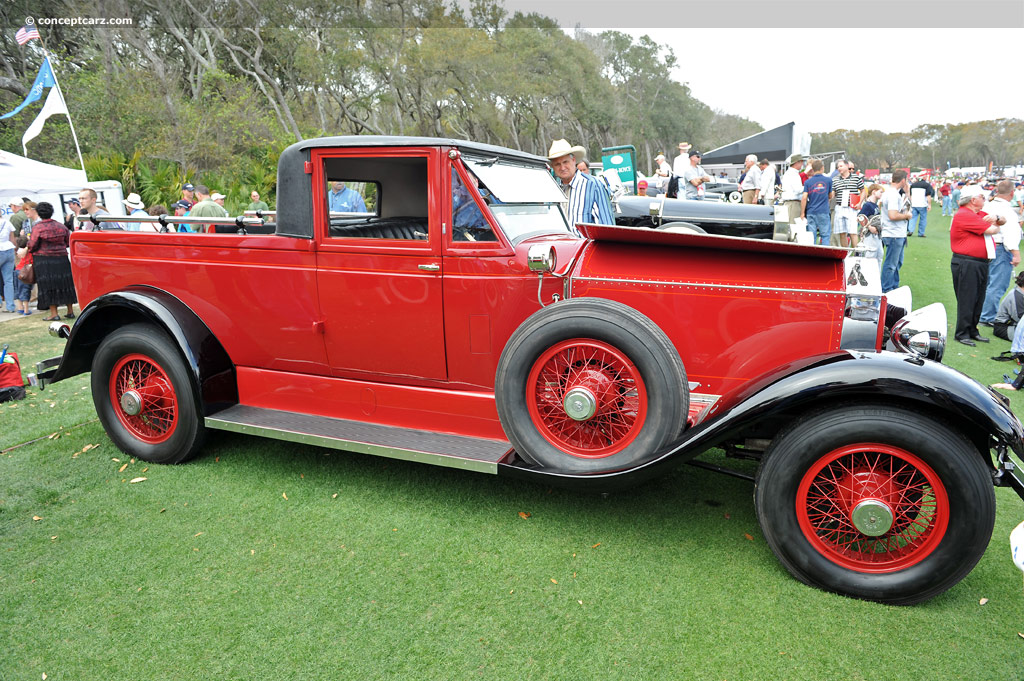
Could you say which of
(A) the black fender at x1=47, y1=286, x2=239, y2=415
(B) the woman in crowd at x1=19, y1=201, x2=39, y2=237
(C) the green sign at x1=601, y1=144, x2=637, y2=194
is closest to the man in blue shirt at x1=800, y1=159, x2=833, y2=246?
(C) the green sign at x1=601, y1=144, x2=637, y2=194

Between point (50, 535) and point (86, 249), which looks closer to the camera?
point (50, 535)

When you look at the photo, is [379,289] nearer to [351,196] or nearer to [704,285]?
[704,285]

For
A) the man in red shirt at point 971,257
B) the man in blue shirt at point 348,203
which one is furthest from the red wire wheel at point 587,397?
the man in red shirt at point 971,257

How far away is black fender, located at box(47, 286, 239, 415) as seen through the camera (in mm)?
3908

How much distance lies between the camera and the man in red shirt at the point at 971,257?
7.26 metres

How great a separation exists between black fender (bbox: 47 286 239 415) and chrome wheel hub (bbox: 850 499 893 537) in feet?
12.2

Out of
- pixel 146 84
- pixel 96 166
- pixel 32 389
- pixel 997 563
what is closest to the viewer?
pixel 997 563

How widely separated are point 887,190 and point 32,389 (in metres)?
11.8

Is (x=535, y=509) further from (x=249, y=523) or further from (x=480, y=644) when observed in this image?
(x=249, y=523)

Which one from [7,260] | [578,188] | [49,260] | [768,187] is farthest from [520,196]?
[7,260]

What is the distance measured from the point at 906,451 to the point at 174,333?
4.09 metres

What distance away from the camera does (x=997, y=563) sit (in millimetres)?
2975

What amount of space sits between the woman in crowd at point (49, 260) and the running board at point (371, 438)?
719cm

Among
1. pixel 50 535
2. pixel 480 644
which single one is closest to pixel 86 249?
pixel 50 535
